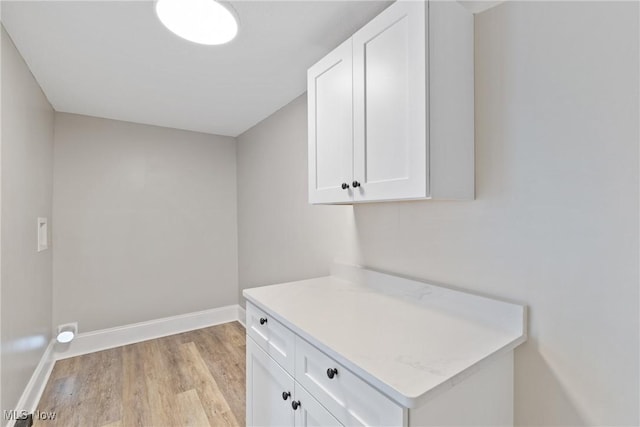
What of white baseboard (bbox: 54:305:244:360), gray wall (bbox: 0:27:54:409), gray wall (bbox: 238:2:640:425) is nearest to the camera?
gray wall (bbox: 238:2:640:425)

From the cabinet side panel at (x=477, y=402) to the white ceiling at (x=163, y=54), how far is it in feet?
4.79

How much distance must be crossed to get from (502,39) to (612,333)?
104 centimetres

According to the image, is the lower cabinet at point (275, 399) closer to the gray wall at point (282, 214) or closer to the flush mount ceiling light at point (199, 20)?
the gray wall at point (282, 214)

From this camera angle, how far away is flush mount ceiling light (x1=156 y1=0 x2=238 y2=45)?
1.30 metres

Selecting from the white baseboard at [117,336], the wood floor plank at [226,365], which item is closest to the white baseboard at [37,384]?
the white baseboard at [117,336]

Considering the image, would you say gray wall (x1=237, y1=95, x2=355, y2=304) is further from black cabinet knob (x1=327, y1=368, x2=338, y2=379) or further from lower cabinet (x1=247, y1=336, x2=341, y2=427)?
black cabinet knob (x1=327, y1=368, x2=338, y2=379)

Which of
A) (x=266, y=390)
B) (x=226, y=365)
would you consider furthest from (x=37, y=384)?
(x=266, y=390)

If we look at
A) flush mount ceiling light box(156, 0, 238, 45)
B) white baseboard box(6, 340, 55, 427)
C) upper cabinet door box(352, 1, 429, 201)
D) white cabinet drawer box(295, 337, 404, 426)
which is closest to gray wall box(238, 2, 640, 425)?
upper cabinet door box(352, 1, 429, 201)

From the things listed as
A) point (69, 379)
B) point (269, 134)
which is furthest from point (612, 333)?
point (69, 379)

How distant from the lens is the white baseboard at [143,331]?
103 inches

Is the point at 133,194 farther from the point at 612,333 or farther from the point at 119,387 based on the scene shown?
the point at 612,333

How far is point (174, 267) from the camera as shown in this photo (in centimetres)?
309

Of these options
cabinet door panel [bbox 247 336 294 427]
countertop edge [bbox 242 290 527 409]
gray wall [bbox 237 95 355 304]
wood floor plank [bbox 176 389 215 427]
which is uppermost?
gray wall [bbox 237 95 355 304]

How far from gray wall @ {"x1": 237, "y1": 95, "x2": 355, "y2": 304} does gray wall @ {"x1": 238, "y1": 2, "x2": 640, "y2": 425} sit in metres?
0.81
